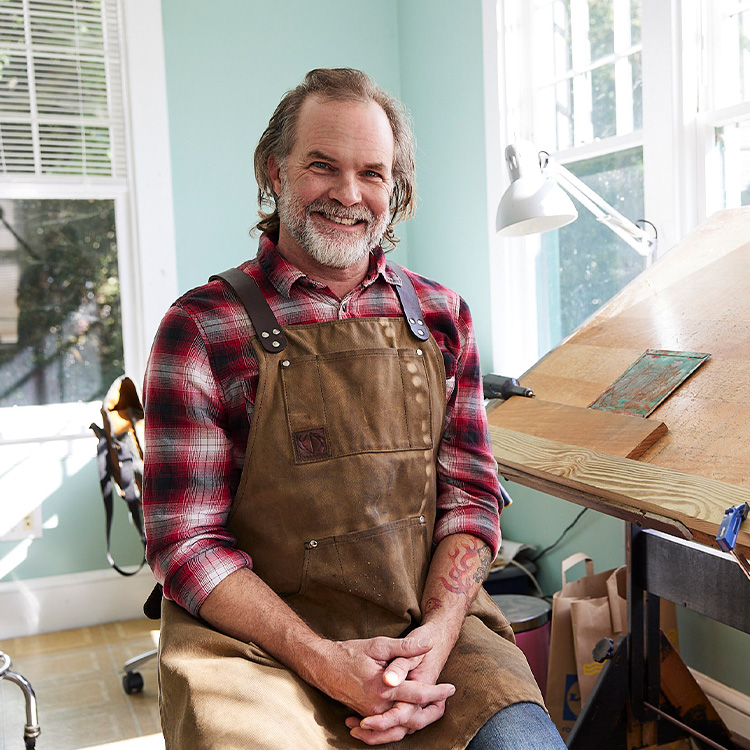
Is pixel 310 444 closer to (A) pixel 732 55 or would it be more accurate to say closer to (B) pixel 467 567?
(B) pixel 467 567

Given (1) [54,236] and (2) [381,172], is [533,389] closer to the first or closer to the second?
(2) [381,172]

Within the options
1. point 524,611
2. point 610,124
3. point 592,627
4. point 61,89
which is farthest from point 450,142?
point 592,627

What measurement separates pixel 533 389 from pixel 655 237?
847mm

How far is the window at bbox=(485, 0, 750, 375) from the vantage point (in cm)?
237

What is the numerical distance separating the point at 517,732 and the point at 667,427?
2.02 feet

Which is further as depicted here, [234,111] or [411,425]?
[234,111]

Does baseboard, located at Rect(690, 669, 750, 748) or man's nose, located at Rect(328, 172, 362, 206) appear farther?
baseboard, located at Rect(690, 669, 750, 748)

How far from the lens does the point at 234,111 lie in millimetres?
3686

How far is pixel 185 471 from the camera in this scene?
1.34 m

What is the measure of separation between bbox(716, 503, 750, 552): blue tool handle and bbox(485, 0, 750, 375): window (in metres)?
1.42

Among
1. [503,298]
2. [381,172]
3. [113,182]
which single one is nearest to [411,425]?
[381,172]

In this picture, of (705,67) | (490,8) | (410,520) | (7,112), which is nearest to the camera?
(410,520)

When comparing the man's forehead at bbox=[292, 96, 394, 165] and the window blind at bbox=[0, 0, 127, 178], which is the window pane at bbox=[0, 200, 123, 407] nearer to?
the window blind at bbox=[0, 0, 127, 178]

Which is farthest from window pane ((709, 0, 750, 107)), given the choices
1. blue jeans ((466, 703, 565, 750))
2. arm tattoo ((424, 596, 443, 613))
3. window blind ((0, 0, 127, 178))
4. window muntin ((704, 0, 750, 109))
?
window blind ((0, 0, 127, 178))
